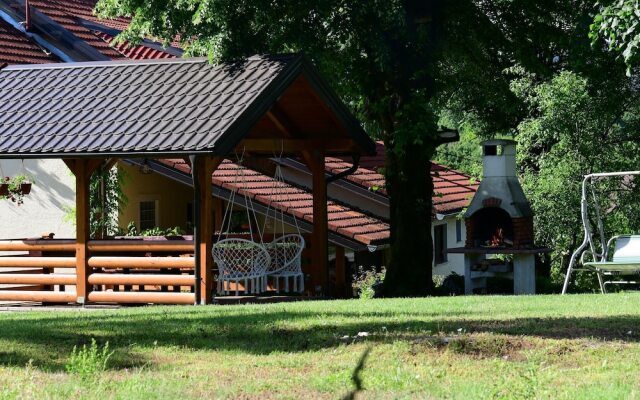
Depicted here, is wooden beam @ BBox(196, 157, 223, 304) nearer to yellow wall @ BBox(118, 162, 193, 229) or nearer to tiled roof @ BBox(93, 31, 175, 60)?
yellow wall @ BBox(118, 162, 193, 229)

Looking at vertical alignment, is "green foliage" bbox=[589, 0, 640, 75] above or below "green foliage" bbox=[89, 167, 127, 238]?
above

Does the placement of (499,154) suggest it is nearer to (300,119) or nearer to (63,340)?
(300,119)

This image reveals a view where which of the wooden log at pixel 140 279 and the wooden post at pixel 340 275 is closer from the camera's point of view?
the wooden log at pixel 140 279

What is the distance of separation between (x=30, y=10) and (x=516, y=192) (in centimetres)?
1242

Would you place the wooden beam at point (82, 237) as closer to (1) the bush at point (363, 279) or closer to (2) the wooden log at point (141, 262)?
(2) the wooden log at point (141, 262)

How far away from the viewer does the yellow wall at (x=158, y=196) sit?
86.5ft

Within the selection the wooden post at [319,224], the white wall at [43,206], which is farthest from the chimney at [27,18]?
the wooden post at [319,224]

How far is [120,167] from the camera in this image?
25547 millimetres

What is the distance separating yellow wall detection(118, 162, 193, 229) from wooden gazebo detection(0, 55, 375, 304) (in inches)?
207

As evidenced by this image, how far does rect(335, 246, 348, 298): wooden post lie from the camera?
843 inches

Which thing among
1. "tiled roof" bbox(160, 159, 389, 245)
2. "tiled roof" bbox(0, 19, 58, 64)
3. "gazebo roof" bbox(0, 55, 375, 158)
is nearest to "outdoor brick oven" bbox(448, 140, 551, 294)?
"gazebo roof" bbox(0, 55, 375, 158)

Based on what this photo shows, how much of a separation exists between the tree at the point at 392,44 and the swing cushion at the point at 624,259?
414cm

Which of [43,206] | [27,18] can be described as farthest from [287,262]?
[27,18]

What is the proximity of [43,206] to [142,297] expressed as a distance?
27.2 feet
